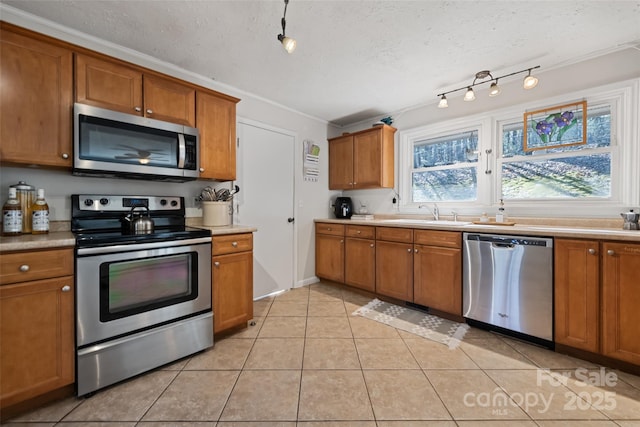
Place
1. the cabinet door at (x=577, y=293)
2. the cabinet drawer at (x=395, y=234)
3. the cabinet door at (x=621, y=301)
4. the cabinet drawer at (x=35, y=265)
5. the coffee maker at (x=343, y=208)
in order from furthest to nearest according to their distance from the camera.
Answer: the coffee maker at (x=343, y=208) < the cabinet drawer at (x=395, y=234) < the cabinet door at (x=577, y=293) < the cabinet door at (x=621, y=301) < the cabinet drawer at (x=35, y=265)

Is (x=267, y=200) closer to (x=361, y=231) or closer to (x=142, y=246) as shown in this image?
(x=361, y=231)

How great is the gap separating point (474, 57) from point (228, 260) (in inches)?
109

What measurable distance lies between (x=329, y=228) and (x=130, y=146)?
7.97ft

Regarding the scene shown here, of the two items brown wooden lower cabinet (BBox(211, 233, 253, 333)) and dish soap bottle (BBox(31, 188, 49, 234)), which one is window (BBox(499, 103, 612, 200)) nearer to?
brown wooden lower cabinet (BBox(211, 233, 253, 333))

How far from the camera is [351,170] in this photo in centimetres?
376

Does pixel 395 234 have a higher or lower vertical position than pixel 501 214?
lower

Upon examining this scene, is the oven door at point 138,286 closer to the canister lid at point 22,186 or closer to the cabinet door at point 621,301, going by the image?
the canister lid at point 22,186

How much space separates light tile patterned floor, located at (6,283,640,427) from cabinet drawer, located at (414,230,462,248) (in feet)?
2.69

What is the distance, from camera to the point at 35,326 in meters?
1.38

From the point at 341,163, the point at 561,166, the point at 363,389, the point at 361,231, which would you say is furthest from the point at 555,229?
the point at 341,163

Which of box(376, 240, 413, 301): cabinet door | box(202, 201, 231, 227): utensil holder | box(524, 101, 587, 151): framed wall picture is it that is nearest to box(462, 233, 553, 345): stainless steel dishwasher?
box(376, 240, 413, 301): cabinet door

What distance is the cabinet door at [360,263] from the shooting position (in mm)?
3141

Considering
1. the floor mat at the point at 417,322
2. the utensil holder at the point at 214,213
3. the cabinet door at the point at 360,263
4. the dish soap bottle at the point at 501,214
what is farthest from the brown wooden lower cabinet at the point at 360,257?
the utensil holder at the point at 214,213

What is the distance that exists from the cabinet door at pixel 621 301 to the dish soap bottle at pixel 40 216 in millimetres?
3752
